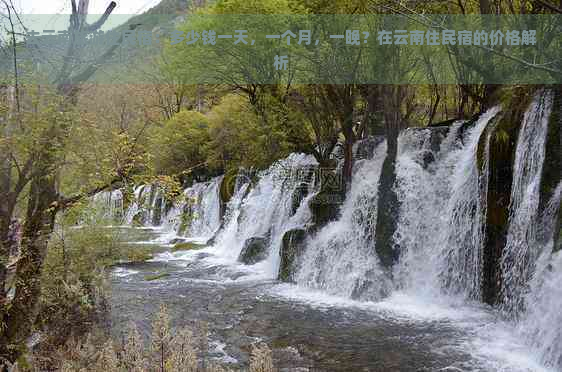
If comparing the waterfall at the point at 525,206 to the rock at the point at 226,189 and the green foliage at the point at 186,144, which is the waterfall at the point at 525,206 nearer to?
the rock at the point at 226,189

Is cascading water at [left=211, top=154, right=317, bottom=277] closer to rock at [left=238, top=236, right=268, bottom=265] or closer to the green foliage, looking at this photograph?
rock at [left=238, top=236, right=268, bottom=265]

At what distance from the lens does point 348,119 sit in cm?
1327

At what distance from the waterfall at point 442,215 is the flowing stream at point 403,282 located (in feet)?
0.09

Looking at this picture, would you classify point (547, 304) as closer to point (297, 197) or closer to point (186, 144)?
point (297, 197)

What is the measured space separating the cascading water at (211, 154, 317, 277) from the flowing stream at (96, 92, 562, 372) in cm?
11

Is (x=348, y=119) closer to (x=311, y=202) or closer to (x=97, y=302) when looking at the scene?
(x=311, y=202)

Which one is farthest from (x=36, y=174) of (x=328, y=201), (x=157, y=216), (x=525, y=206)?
(x=157, y=216)

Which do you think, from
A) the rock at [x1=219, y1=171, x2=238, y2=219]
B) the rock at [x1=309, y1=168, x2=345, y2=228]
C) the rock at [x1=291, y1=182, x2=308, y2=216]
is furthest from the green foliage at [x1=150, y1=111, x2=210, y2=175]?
the rock at [x1=309, y1=168, x2=345, y2=228]

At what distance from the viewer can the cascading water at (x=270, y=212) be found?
1494 cm

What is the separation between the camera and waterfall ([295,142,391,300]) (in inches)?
420

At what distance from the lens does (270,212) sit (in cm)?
1667

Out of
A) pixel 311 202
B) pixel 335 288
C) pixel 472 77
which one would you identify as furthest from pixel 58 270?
pixel 472 77

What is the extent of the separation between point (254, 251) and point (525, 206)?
8.91m

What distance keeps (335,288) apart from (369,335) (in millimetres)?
3311
